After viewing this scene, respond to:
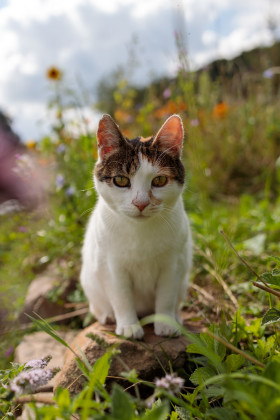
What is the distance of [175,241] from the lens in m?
1.84

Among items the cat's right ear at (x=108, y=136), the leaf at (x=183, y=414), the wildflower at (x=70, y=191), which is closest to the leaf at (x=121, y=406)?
the leaf at (x=183, y=414)

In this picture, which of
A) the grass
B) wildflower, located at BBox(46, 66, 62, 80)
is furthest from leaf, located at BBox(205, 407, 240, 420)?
wildflower, located at BBox(46, 66, 62, 80)

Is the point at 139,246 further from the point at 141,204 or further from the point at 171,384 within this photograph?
the point at 171,384

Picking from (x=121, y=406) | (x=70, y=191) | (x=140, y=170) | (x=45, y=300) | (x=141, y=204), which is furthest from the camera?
(x=70, y=191)

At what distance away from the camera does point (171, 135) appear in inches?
75.1

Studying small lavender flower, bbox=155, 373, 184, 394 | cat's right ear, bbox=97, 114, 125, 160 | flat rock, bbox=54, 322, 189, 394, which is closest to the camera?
small lavender flower, bbox=155, 373, 184, 394

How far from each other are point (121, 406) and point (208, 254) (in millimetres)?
1852

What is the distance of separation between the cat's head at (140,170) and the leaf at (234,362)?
2.42 feet

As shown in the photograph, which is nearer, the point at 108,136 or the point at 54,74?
the point at 108,136

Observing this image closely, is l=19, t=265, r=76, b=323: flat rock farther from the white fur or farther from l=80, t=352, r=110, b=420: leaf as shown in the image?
l=80, t=352, r=110, b=420: leaf

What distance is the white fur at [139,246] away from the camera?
1748 mm

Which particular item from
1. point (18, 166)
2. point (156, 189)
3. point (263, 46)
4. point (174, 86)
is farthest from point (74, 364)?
point (263, 46)

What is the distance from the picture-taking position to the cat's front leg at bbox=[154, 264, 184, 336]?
1.88 meters

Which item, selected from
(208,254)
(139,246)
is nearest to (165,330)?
(139,246)
